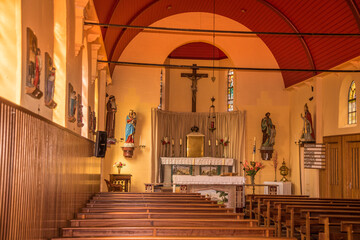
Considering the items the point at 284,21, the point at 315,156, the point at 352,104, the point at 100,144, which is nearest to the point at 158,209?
the point at 100,144

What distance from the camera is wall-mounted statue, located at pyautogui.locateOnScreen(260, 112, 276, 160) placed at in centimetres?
1897

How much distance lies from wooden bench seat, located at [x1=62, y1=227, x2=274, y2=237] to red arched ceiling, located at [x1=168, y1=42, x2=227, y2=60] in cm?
1638

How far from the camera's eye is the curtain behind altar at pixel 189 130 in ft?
62.5

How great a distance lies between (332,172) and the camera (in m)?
15.4

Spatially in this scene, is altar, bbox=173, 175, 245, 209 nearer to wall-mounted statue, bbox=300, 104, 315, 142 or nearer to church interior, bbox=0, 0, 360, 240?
church interior, bbox=0, 0, 360, 240

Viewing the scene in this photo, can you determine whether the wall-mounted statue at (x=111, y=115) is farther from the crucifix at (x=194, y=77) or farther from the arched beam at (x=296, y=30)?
the arched beam at (x=296, y=30)

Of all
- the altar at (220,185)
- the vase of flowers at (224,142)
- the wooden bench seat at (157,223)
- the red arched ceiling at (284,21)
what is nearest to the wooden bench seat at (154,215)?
the wooden bench seat at (157,223)

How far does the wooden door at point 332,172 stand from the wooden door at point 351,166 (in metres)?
0.29

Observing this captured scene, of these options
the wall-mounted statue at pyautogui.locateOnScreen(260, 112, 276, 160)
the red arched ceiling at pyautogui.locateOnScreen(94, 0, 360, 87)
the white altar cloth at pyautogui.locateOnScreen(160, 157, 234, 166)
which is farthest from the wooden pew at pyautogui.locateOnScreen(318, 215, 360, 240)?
the wall-mounted statue at pyautogui.locateOnScreen(260, 112, 276, 160)

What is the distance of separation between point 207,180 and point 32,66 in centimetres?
999

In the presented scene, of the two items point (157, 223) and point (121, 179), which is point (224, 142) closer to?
point (121, 179)

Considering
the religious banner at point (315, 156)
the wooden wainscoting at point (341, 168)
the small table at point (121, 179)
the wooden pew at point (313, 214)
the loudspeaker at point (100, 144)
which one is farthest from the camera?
the small table at point (121, 179)

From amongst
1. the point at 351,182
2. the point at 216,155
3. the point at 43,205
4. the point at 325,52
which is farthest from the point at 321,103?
the point at 43,205

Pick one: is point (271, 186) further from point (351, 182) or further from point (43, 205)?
point (43, 205)
